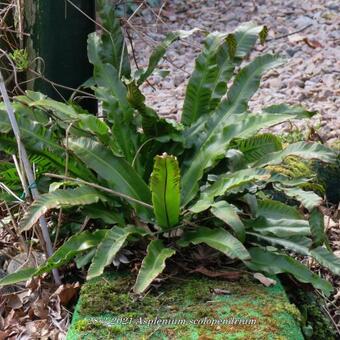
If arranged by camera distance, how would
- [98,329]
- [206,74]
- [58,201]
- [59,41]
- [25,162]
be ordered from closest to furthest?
[98,329], [58,201], [25,162], [206,74], [59,41]

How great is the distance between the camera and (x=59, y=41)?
13.1 feet

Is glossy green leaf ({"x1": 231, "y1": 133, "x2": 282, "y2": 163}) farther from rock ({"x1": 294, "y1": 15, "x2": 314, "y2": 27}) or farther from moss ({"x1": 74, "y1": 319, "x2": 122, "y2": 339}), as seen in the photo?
rock ({"x1": 294, "y1": 15, "x2": 314, "y2": 27})

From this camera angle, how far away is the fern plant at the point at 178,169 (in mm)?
3037

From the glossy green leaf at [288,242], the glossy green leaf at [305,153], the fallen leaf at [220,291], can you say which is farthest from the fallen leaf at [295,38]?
the fallen leaf at [220,291]

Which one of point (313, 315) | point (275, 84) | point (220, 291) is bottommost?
point (275, 84)

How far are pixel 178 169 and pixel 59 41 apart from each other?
4.43 ft

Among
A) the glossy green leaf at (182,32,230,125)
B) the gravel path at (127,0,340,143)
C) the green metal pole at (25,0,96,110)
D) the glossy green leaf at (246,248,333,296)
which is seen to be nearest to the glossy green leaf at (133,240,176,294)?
the glossy green leaf at (246,248,333,296)

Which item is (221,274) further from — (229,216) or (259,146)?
(259,146)

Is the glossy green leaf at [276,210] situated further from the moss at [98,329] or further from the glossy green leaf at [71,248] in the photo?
the moss at [98,329]

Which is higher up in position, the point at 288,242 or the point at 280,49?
the point at 288,242

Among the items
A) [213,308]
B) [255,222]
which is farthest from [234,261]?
[213,308]

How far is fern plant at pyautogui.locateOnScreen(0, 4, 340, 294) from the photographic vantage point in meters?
3.04

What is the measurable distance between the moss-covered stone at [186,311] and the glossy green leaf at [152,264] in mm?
96

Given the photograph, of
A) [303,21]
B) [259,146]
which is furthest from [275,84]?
[259,146]
